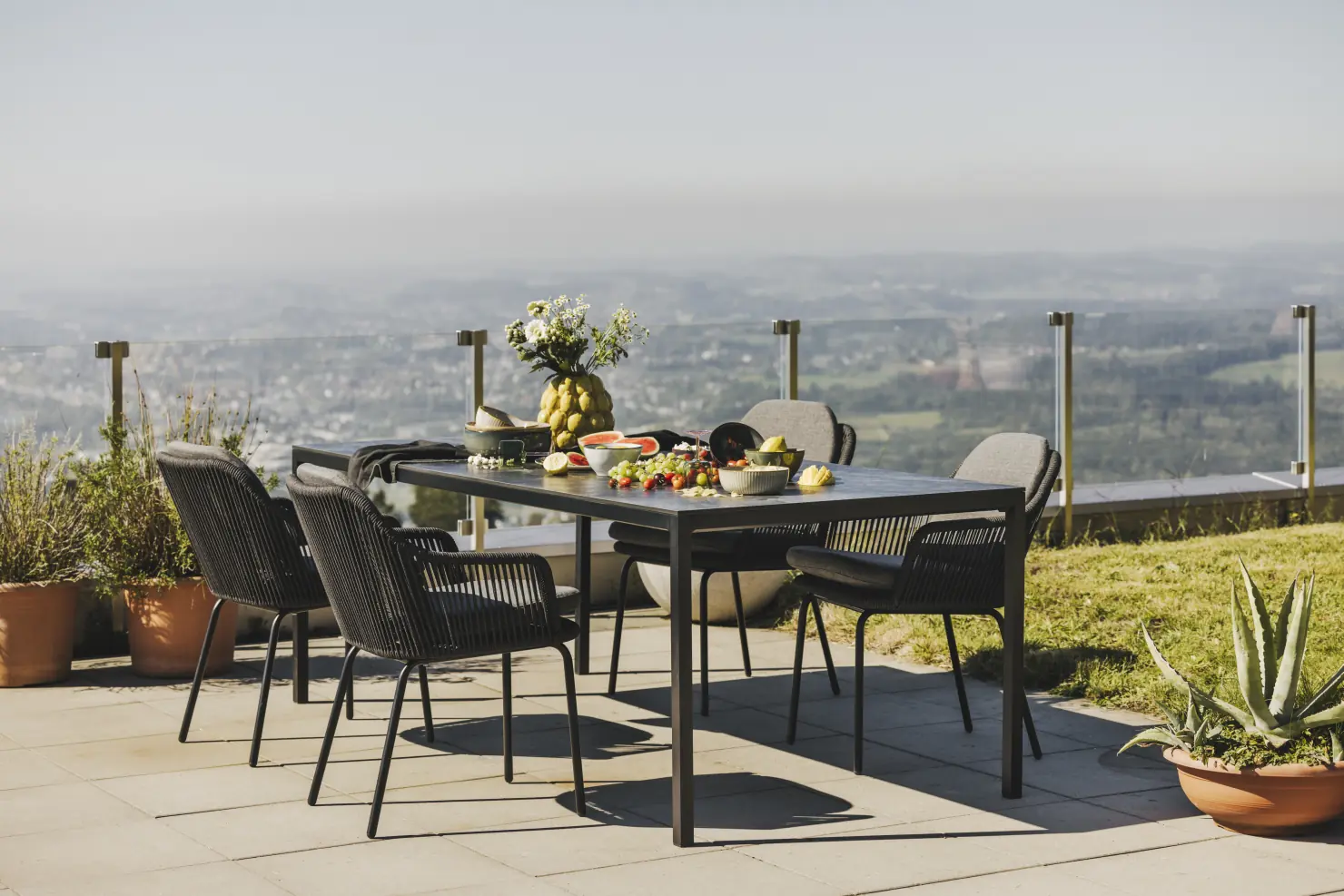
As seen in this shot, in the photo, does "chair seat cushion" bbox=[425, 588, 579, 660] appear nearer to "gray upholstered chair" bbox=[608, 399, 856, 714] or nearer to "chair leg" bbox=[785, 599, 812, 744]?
"chair leg" bbox=[785, 599, 812, 744]

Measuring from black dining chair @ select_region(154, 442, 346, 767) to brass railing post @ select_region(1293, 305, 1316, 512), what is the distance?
656 centimetres

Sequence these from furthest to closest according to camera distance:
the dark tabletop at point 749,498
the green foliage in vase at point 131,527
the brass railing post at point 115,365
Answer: the brass railing post at point 115,365, the green foliage in vase at point 131,527, the dark tabletop at point 749,498

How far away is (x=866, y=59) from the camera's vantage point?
24.9m

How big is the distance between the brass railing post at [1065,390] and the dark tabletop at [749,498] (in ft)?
13.5

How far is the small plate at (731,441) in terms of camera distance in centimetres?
481

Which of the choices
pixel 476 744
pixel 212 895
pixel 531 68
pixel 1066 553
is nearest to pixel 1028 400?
pixel 1066 553

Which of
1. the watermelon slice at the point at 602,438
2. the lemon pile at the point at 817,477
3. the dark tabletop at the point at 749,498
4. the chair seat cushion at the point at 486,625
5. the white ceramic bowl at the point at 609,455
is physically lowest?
the chair seat cushion at the point at 486,625

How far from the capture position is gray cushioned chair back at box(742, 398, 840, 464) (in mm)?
5785

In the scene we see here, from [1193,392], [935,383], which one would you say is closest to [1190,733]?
[935,383]

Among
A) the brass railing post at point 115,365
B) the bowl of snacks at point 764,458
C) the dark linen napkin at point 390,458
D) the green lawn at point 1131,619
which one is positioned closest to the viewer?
the bowl of snacks at point 764,458

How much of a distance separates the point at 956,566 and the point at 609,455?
99 centimetres

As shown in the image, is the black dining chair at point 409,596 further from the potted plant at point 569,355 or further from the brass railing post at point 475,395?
the brass railing post at point 475,395

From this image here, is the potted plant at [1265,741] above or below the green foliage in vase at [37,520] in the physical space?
below

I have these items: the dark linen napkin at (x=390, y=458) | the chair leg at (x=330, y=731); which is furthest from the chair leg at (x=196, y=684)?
the chair leg at (x=330, y=731)
